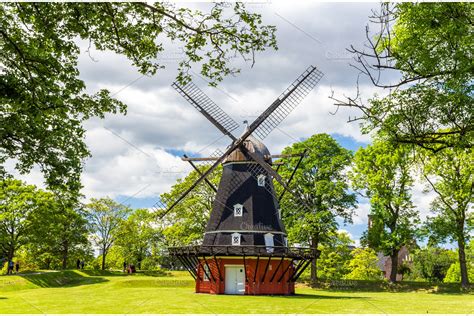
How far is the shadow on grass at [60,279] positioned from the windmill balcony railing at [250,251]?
13287mm

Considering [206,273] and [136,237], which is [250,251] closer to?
[206,273]

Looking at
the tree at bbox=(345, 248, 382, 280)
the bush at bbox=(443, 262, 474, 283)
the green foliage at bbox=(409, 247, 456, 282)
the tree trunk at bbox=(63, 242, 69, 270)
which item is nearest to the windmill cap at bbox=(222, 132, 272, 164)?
the tree trunk at bbox=(63, 242, 69, 270)

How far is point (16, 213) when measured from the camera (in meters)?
37.6

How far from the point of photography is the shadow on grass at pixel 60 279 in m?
33.7

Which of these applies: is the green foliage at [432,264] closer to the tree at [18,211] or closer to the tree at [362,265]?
the tree at [362,265]

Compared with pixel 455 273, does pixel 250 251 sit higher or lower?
higher

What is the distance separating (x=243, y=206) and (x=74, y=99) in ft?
53.8

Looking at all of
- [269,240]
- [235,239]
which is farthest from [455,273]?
[235,239]

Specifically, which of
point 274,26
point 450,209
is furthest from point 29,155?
point 450,209

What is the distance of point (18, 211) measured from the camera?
3784 centimetres

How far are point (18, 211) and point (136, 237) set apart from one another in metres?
13.4

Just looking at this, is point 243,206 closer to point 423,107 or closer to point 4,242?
point 423,107

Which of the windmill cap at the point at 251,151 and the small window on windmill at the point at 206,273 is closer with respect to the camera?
the small window on windmill at the point at 206,273

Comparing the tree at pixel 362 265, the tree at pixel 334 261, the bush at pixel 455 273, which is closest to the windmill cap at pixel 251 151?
the tree at pixel 334 261
